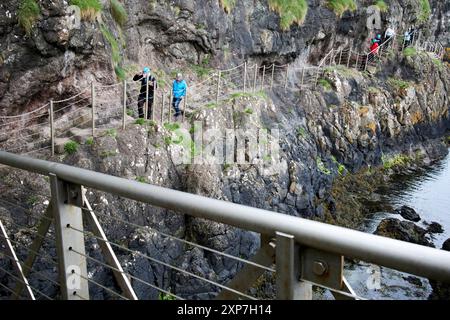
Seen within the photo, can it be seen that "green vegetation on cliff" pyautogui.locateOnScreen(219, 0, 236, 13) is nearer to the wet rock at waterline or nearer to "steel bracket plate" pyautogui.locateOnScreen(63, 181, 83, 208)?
the wet rock at waterline

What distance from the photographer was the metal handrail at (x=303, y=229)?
150 centimetres

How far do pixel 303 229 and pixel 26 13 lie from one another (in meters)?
10.4

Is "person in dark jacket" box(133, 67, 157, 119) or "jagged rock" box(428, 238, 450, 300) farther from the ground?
"person in dark jacket" box(133, 67, 157, 119)

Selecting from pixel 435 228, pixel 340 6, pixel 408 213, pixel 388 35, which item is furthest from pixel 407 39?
pixel 435 228

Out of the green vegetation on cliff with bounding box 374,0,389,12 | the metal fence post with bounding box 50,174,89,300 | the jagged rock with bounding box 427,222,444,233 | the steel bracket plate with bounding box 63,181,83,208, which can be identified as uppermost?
the green vegetation on cliff with bounding box 374,0,389,12

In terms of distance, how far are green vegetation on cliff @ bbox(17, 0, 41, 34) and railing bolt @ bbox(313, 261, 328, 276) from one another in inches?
410

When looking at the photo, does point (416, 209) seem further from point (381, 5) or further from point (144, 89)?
point (144, 89)

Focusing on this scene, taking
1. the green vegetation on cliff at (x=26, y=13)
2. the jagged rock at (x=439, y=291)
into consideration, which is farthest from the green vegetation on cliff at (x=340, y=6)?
the green vegetation on cliff at (x=26, y=13)

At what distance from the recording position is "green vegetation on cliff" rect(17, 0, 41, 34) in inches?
403

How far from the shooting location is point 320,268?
5.62ft

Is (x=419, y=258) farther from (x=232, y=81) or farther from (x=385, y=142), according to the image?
(x=385, y=142)

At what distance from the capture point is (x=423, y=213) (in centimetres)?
2039

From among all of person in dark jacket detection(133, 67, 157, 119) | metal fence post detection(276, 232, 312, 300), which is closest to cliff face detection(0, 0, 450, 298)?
person in dark jacket detection(133, 67, 157, 119)
